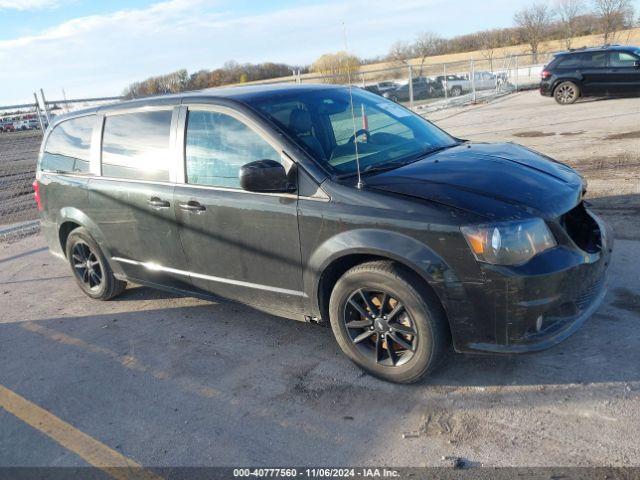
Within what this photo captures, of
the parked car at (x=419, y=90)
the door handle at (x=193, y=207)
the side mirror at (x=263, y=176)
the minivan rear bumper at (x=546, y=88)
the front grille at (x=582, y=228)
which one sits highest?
the parked car at (x=419, y=90)

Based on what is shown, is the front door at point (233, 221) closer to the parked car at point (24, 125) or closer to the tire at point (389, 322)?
the tire at point (389, 322)

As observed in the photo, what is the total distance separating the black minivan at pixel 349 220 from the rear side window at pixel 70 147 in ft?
0.14

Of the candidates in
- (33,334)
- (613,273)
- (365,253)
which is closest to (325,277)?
(365,253)

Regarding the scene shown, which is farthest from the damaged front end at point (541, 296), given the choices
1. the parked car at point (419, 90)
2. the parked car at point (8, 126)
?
the parked car at point (419, 90)

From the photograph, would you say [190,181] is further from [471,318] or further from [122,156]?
[471,318]

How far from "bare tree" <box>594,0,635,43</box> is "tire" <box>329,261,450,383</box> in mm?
54162

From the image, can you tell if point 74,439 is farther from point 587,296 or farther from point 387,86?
point 387,86

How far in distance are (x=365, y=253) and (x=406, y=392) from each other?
2.99 feet

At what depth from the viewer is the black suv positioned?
16844 mm

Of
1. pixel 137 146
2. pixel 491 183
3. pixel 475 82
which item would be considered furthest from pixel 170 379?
pixel 475 82

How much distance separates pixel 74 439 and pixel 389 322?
2059 mm

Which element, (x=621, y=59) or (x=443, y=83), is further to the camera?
(x=443, y=83)

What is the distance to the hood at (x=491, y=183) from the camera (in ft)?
10.3

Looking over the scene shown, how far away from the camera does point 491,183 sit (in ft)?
11.0
